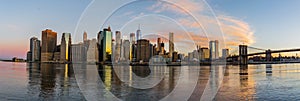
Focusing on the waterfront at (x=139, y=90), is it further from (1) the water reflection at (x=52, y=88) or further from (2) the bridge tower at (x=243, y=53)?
(2) the bridge tower at (x=243, y=53)

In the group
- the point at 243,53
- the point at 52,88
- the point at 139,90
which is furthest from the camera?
the point at 243,53

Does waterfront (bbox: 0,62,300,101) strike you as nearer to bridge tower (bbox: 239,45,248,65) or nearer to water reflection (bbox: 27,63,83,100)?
water reflection (bbox: 27,63,83,100)

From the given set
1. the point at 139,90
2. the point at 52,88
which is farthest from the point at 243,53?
the point at 52,88

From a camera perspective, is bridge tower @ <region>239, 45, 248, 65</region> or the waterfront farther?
bridge tower @ <region>239, 45, 248, 65</region>

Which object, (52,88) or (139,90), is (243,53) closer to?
(139,90)

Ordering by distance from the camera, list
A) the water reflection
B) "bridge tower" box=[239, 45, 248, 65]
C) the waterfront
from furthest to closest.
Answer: "bridge tower" box=[239, 45, 248, 65] < the waterfront < the water reflection

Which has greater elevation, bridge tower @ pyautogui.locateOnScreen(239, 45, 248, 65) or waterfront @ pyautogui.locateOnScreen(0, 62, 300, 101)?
bridge tower @ pyautogui.locateOnScreen(239, 45, 248, 65)

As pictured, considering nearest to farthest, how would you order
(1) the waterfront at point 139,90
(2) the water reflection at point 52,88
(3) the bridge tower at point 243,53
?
1. (2) the water reflection at point 52,88
2. (1) the waterfront at point 139,90
3. (3) the bridge tower at point 243,53

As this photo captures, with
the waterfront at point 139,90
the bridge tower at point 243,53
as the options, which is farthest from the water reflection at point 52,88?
the bridge tower at point 243,53

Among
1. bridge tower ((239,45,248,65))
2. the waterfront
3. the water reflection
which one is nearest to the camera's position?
the water reflection

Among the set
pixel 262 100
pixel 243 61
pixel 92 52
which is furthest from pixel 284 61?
pixel 262 100

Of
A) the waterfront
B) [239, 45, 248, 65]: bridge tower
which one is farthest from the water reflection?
[239, 45, 248, 65]: bridge tower
